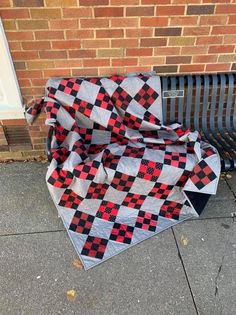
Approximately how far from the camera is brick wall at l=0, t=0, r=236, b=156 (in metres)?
2.12

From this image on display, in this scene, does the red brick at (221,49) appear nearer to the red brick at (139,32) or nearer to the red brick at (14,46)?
the red brick at (139,32)

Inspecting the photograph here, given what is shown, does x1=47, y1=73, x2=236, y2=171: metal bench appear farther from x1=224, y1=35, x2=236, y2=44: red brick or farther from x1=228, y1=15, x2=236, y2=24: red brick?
x1=228, y1=15, x2=236, y2=24: red brick

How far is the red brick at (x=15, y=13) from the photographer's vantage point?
6.85ft

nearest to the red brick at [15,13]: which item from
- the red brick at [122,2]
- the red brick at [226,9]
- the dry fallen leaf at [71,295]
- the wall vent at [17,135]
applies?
the red brick at [122,2]

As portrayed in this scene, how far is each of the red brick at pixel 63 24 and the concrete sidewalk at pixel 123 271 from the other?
1369mm

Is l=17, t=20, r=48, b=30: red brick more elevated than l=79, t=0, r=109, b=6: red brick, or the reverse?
l=79, t=0, r=109, b=6: red brick

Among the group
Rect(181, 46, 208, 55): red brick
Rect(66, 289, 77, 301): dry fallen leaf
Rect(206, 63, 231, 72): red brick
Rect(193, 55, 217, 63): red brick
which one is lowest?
Rect(66, 289, 77, 301): dry fallen leaf

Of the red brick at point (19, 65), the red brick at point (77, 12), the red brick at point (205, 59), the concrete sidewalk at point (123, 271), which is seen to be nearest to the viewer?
the concrete sidewalk at point (123, 271)

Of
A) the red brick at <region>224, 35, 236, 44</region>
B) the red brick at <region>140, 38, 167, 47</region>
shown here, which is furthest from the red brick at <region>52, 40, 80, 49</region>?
the red brick at <region>224, 35, 236, 44</region>

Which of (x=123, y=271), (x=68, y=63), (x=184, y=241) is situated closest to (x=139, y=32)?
(x=68, y=63)

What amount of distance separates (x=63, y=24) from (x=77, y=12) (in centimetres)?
14

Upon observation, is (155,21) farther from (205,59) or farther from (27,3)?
(27,3)

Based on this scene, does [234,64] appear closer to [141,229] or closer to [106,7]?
[106,7]

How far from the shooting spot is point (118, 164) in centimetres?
Answer: 208
